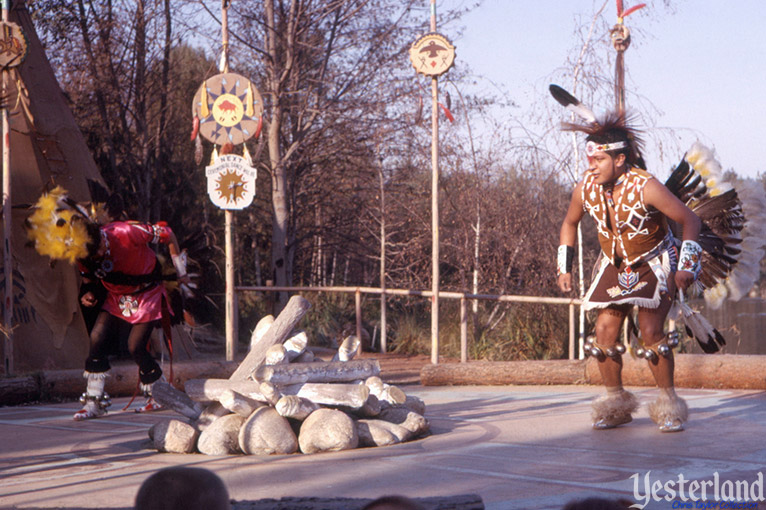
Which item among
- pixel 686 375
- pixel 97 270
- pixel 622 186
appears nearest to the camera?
pixel 622 186

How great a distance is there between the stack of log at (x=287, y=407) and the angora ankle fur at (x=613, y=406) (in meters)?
1.20

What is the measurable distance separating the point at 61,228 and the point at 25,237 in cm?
475

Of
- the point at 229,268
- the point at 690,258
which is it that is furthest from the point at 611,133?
the point at 229,268

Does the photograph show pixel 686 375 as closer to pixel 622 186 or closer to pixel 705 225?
pixel 705 225

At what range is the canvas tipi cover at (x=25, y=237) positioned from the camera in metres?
11.1

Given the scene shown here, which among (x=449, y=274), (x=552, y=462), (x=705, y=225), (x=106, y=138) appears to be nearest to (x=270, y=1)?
(x=106, y=138)

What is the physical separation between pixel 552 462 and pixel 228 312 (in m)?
6.40

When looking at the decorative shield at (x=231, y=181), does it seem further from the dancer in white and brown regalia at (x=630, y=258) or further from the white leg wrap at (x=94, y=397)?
the dancer in white and brown regalia at (x=630, y=258)

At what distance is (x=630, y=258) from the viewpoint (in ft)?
20.5

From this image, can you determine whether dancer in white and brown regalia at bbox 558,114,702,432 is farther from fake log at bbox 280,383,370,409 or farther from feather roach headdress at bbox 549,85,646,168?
fake log at bbox 280,383,370,409

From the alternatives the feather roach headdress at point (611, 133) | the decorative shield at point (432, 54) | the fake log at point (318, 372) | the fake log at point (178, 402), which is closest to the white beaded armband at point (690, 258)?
the feather roach headdress at point (611, 133)

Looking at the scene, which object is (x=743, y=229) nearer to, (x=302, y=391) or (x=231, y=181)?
(x=302, y=391)

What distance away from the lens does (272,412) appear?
5715mm

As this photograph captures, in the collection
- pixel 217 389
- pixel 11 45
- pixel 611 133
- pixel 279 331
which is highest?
pixel 11 45
